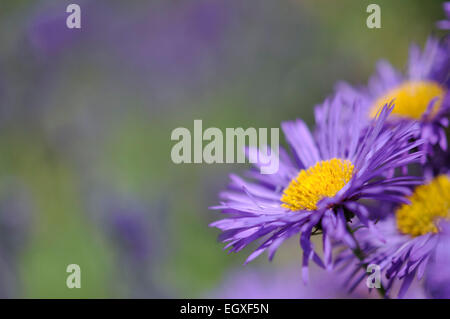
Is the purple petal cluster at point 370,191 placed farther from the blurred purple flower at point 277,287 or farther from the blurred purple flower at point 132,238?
the blurred purple flower at point 132,238

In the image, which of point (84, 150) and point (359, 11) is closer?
point (84, 150)

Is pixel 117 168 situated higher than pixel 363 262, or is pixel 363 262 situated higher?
pixel 117 168

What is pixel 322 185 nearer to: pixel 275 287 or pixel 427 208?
pixel 427 208

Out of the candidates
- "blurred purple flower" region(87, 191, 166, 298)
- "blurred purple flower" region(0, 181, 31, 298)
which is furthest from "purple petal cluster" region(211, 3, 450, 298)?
"blurred purple flower" region(0, 181, 31, 298)

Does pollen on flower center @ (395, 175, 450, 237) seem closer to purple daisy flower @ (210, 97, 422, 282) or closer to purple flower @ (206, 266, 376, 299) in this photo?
purple daisy flower @ (210, 97, 422, 282)
